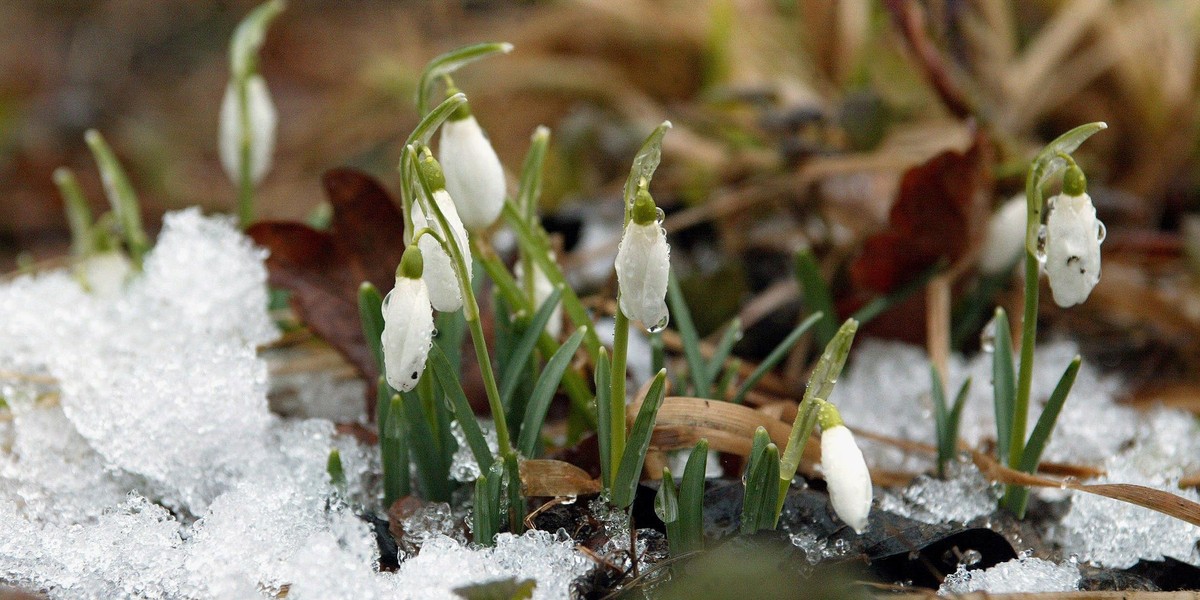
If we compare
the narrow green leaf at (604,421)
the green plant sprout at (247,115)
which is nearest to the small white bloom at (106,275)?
the green plant sprout at (247,115)

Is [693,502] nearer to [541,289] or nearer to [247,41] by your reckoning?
[541,289]

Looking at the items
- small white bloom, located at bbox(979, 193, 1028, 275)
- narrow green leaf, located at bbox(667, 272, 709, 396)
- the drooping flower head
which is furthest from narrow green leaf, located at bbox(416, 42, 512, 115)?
Answer: small white bloom, located at bbox(979, 193, 1028, 275)

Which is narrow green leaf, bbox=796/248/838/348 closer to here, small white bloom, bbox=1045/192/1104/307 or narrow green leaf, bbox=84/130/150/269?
small white bloom, bbox=1045/192/1104/307

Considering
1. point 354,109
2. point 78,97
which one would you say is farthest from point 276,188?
point 78,97

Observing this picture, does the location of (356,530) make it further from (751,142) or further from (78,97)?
(78,97)

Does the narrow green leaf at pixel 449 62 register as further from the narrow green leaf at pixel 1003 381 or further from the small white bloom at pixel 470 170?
the narrow green leaf at pixel 1003 381

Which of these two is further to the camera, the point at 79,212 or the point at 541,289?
the point at 79,212

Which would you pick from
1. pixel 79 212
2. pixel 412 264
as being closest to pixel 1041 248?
pixel 412 264

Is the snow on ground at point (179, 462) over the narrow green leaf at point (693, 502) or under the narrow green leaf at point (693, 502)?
over
